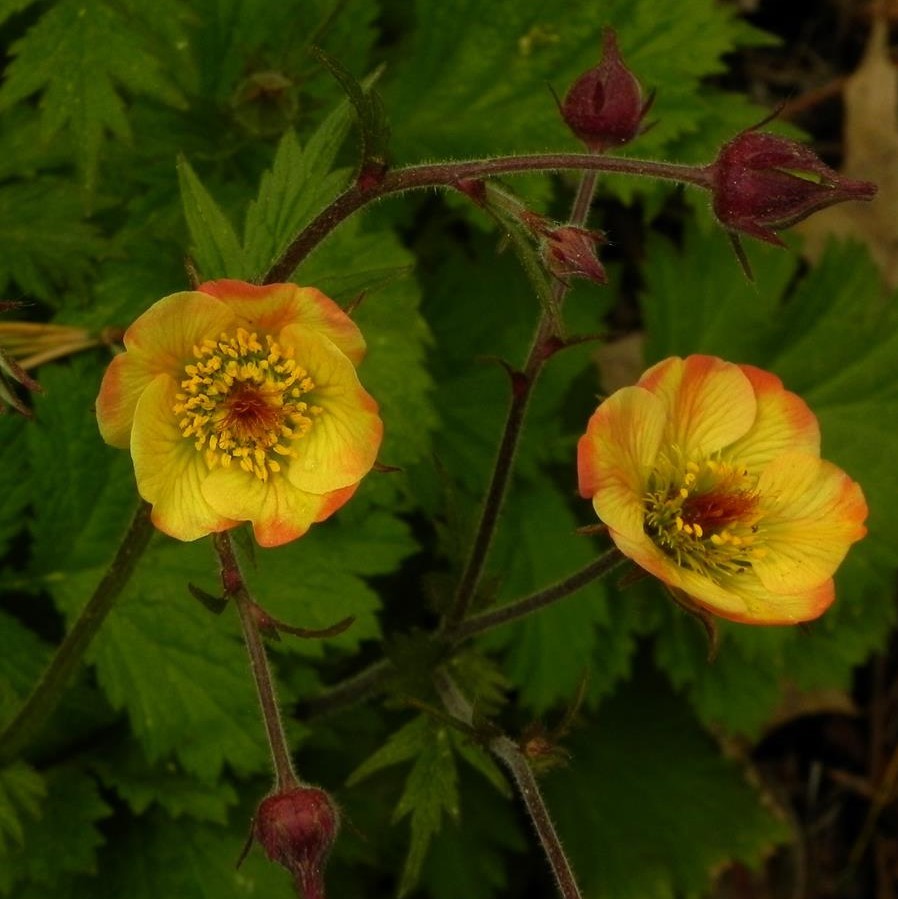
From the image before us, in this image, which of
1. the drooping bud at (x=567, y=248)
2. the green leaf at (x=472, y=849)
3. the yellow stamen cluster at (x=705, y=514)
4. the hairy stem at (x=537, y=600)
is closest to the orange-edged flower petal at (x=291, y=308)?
the drooping bud at (x=567, y=248)

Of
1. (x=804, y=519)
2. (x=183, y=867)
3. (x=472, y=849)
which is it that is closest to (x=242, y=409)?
(x=804, y=519)

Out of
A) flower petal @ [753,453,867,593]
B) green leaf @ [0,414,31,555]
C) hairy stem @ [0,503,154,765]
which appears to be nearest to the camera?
hairy stem @ [0,503,154,765]

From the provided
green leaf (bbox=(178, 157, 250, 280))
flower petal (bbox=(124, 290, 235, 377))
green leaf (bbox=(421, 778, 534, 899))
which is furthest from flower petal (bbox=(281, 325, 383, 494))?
green leaf (bbox=(421, 778, 534, 899))

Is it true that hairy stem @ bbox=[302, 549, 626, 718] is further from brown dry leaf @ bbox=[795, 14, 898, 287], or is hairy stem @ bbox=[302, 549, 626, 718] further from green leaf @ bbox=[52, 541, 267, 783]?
brown dry leaf @ bbox=[795, 14, 898, 287]

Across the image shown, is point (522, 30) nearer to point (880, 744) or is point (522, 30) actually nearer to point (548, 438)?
point (548, 438)

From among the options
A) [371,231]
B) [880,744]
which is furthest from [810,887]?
[371,231]
